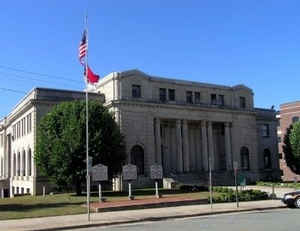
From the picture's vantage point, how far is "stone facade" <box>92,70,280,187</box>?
52.7 meters

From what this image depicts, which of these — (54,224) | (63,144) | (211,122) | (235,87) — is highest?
(235,87)

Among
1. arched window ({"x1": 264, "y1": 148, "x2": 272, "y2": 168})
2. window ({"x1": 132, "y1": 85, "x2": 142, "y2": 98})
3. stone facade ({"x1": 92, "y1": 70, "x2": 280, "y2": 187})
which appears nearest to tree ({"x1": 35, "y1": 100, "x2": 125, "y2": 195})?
stone facade ({"x1": 92, "y1": 70, "x2": 280, "y2": 187})

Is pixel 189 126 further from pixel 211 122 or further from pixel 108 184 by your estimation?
pixel 108 184

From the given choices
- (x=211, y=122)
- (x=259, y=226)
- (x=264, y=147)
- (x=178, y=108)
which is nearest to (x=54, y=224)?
(x=259, y=226)

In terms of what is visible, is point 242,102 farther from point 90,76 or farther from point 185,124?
point 90,76

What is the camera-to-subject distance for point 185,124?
57500 millimetres

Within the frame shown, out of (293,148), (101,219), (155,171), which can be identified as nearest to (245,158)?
(293,148)

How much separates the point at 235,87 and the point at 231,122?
521cm

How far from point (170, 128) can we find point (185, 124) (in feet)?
8.86

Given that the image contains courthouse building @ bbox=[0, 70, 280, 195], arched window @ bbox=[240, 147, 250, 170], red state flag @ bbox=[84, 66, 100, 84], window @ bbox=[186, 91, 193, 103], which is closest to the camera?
red state flag @ bbox=[84, 66, 100, 84]

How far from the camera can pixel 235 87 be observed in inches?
2463

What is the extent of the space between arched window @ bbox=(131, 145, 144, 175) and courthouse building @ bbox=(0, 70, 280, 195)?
12 cm

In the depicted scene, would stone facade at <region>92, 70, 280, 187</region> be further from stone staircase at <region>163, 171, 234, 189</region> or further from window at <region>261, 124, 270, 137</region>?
window at <region>261, 124, 270, 137</region>

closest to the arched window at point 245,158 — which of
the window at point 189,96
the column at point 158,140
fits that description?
the window at point 189,96
